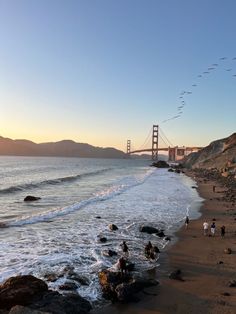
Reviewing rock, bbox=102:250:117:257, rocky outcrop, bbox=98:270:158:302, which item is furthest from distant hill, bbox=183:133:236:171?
rocky outcrop, bbox=98:270:158:302

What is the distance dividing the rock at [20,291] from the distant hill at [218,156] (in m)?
75.9

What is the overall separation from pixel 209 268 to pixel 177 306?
4.96 metres

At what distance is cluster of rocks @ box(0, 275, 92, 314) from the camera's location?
1326 cm

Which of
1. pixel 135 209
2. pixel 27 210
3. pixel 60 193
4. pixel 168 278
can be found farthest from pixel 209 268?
pixel 60 193

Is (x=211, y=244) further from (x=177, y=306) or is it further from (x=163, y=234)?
(x=177, y=306)

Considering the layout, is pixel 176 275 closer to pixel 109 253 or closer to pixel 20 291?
pixel 109 253

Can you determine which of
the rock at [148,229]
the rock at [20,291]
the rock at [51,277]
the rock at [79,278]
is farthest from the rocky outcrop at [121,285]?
the rock at [148,229]

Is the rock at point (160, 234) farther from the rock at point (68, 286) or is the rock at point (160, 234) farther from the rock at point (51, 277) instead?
the rock at point (68, 286)

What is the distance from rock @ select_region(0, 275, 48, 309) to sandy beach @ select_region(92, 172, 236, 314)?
2.22 meters

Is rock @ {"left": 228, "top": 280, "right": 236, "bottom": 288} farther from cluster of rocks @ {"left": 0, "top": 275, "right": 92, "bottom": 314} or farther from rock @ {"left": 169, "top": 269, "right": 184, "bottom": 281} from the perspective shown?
cluster of rocks @ {"left": 0, "top": 275, "right": 92, "bottom": 314}

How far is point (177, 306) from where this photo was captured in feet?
48.4

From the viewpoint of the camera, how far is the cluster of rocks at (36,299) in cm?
1326

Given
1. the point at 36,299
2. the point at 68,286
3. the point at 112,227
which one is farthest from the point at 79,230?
the point at 36,299

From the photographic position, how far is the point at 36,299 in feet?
45.8
